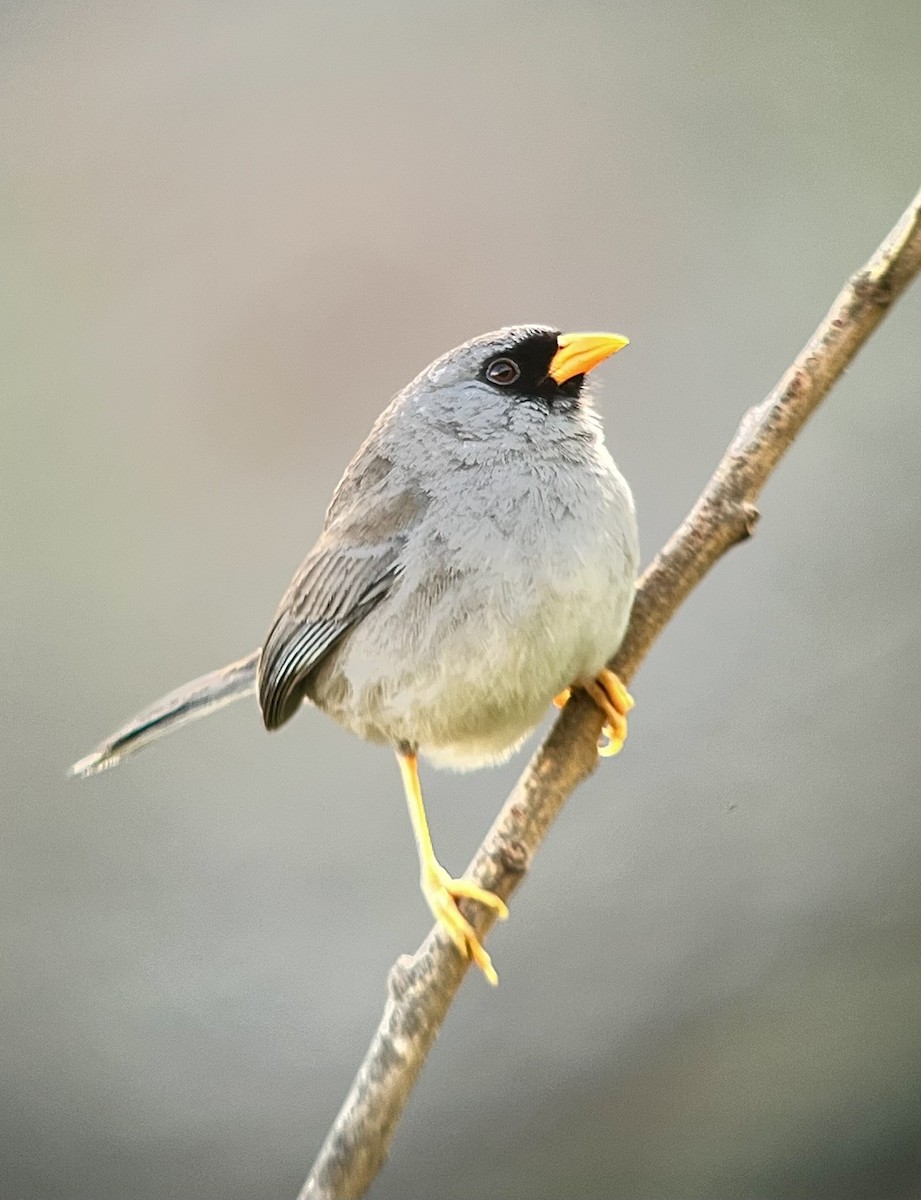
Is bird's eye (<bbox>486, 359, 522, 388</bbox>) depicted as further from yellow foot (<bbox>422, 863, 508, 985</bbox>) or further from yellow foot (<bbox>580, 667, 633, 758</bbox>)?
yellow foot (<bbox>422, 863, 508, 985</bbox>)

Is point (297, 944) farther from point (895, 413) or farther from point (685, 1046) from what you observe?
point (895, 413)

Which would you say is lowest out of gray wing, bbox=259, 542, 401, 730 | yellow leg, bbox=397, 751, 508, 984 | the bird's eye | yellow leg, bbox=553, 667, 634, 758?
yellow leg, bbox=397, 751, 508, 984

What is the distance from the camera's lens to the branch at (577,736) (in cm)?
133

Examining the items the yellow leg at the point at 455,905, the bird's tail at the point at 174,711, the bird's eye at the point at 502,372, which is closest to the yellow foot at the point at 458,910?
the yellow leg at the point at 455,905

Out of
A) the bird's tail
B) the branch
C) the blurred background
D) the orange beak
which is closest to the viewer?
the branch

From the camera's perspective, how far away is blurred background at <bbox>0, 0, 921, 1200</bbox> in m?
2.11

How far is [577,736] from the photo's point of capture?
1522mm

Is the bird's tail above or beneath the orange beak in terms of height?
beneath

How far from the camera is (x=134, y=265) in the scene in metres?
2.29

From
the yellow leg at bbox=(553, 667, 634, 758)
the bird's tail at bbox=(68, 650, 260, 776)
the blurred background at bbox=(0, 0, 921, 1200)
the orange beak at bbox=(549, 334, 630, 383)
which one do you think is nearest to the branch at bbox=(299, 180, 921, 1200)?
the yellow leg at bbox=(553, 667, 634, 758)

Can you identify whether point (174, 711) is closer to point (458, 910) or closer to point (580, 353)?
point (458, 910)

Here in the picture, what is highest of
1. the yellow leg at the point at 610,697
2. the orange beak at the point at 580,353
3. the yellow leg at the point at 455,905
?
the orange beak at the point at 580,353

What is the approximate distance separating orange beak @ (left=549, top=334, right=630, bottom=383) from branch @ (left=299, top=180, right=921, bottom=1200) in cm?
20

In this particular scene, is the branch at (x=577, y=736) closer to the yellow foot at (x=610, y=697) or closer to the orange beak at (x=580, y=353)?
the yellow foot at (x=610, y=697)
